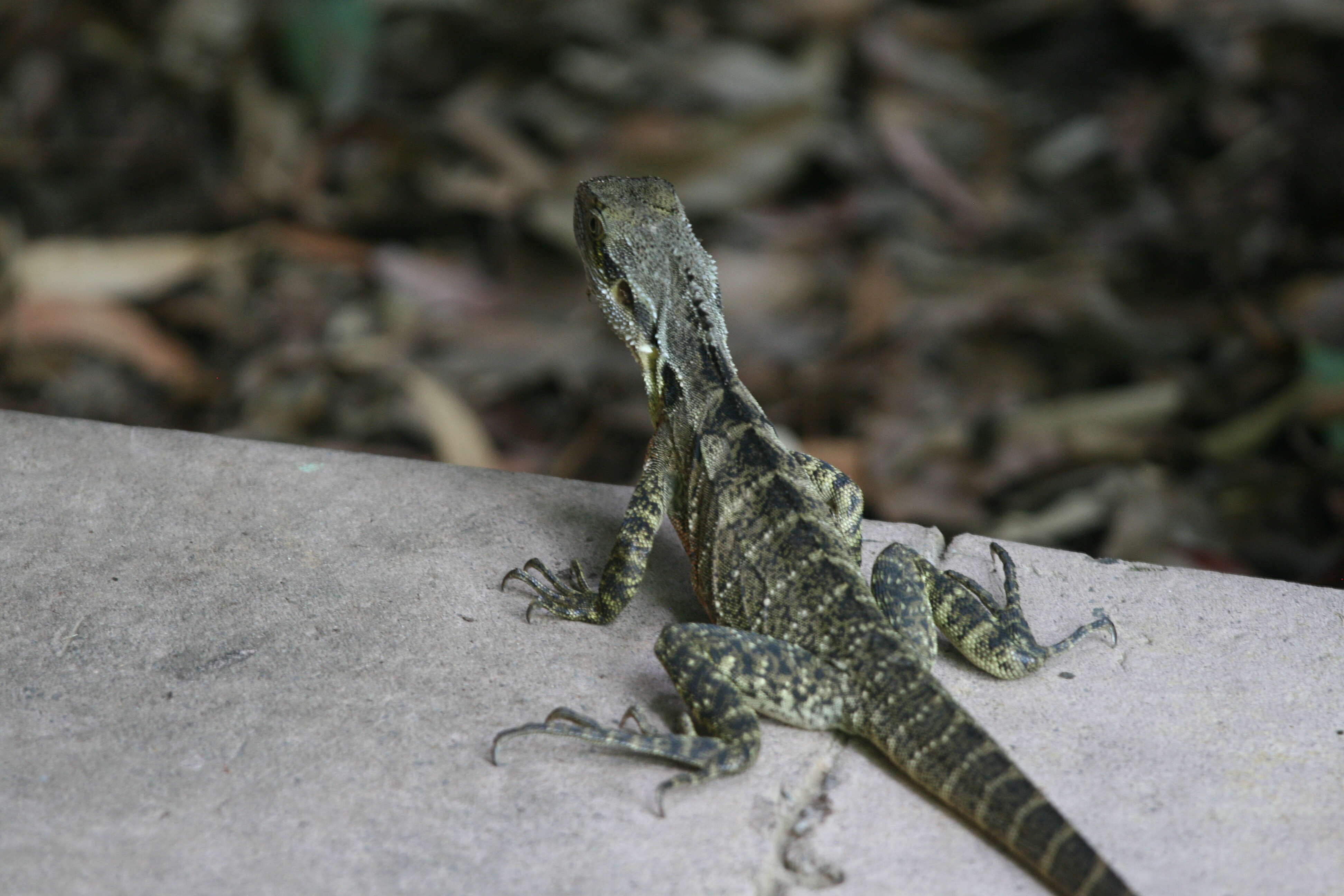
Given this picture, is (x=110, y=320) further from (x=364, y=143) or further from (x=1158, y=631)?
(x=1158, y=631)

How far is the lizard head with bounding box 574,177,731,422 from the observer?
3.60 meters

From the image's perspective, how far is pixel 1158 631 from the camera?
339 cm

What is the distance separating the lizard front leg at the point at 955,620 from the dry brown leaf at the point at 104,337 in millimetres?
3939

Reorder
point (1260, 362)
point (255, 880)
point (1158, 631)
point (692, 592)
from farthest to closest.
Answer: point (1260, 362) → point (692, 592) → point (1158, 631) → point (255, 880)

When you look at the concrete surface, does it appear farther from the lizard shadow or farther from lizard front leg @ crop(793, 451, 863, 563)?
lizard front leg @ crop(793, 451, 863, 563)

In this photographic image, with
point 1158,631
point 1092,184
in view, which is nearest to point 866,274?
point 1092,184

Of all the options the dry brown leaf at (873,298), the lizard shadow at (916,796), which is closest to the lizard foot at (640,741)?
the lizard shadow at (916,796)

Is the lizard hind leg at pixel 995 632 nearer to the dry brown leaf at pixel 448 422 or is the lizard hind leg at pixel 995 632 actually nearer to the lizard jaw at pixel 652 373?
the lizard jaw at pixel 652 373

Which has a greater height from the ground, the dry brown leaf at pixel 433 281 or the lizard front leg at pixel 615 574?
the dry brown leaf at pixel 433 281

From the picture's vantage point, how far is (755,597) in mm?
3164

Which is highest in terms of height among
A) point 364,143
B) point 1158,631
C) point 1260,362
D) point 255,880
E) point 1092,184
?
point 1092,184

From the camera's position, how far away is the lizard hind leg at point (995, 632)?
3.17 m

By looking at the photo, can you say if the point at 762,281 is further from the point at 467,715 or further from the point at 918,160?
the point at 467,715

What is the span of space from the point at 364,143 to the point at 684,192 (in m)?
1.84
